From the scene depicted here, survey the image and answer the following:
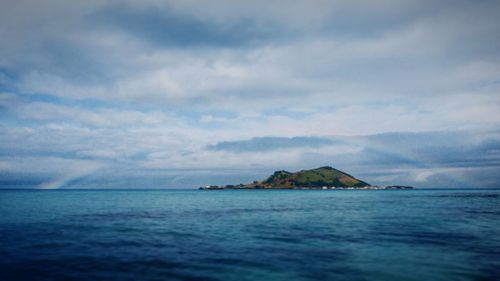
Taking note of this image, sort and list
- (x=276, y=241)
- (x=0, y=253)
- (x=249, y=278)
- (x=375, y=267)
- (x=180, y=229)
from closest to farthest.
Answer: (x=249, y=278)
(x=375, y=267)
(x=0, y=253)
(x=276, y=241)
(x=180, y=229)

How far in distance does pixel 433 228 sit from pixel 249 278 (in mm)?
35029

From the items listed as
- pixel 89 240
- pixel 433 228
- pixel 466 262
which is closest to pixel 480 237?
pixel 433 228

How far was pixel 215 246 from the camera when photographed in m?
32.1

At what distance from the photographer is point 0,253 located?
2847 cm

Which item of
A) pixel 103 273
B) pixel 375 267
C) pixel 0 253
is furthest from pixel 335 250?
pixel 0 253

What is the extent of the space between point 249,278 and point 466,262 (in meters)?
16.8

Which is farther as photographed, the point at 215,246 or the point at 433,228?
the point at 433,228

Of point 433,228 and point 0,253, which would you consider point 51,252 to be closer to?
point 0,253

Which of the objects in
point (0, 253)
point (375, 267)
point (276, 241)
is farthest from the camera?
point (276, 241)

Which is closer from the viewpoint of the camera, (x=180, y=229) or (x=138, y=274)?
(x=138, y=274)

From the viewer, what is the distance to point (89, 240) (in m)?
36.1

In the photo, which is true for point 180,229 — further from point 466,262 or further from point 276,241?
point 466,262

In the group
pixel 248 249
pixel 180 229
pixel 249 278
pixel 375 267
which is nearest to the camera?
pixel 249 278

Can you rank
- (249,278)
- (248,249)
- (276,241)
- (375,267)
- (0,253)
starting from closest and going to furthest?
1. (249,278)
2. (375,267)
3. (0,253)
4. (248,249)
5. (276,241)
